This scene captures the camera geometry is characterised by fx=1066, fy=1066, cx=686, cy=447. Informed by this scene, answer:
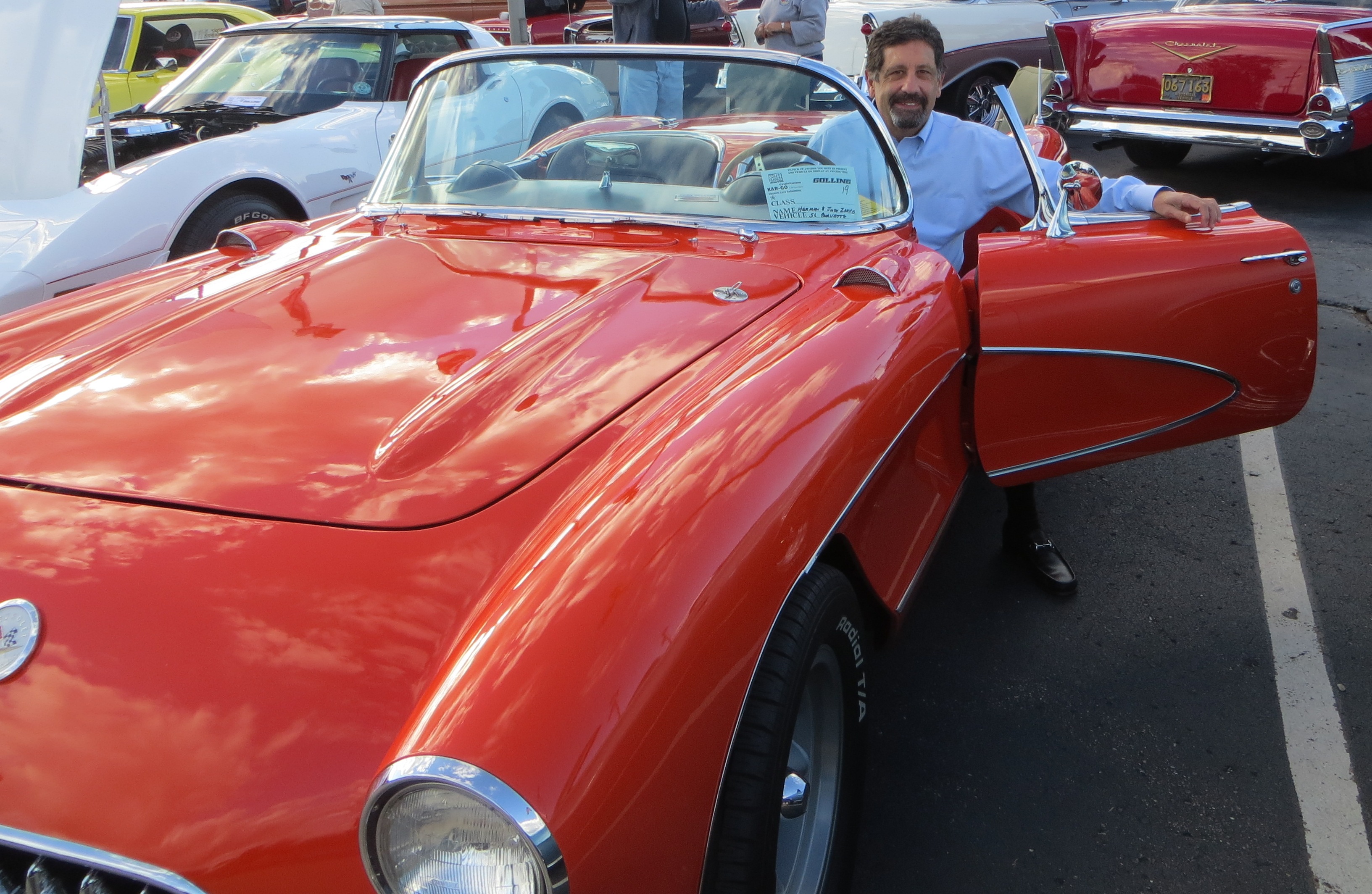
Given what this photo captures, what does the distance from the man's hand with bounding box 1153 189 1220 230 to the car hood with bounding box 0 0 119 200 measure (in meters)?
3.76

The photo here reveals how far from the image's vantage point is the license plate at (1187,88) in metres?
6.56

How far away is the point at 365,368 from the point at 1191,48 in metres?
6.36

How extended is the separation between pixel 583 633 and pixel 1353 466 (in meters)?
3.40

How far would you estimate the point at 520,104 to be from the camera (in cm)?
312

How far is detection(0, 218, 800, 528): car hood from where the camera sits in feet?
5.45

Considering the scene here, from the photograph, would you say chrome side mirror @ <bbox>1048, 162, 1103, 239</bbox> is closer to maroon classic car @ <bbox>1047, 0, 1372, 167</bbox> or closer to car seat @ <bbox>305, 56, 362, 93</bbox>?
maroon classic car @ <bbox>1047, 0, 1372, 167</bbox>

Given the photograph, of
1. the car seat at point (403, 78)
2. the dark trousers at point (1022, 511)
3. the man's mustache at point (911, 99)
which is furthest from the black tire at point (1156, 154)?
the dark trousers at point (1022, 511)

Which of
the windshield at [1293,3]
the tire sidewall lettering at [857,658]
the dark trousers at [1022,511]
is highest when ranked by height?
the windshield at [1293,3]

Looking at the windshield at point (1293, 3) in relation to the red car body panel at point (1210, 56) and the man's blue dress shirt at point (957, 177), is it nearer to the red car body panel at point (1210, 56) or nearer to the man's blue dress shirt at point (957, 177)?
the red car body panel at point (1210, 56)

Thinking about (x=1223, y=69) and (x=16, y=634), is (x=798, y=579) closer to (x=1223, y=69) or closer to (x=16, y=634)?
(x=16, y=634)

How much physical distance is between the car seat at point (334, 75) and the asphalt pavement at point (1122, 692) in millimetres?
4104

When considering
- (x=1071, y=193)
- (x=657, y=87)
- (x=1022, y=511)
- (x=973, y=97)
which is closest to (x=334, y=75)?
(x=657, y=87)

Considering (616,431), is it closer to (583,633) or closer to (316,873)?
(583,633)

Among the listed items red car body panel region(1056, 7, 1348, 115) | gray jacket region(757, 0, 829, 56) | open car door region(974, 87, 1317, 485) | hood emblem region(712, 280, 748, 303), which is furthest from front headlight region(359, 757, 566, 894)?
red car body panel region(1056, 7, 1348, 115)
